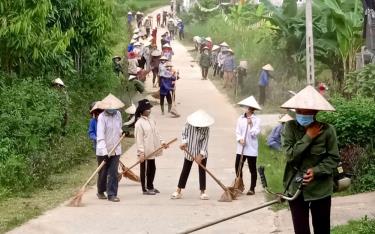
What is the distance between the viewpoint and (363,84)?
13805mm

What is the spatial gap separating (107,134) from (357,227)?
4112 millimetres

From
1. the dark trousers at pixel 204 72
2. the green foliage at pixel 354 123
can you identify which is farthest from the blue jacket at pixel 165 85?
the green foliage at pixel 354 123

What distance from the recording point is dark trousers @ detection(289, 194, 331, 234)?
6852mm

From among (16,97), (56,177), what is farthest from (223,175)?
(16,97)

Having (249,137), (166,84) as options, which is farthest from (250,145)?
(166,84)

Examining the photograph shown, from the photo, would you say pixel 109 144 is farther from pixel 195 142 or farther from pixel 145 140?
pixel 195 142

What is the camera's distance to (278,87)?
2103cm

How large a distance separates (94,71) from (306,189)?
1309cm

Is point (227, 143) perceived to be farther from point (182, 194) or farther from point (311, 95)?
point (311, 95)

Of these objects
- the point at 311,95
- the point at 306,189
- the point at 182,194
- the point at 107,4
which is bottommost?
the point at 182,194

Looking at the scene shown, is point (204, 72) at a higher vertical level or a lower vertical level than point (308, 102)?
lower

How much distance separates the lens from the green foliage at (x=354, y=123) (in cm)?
1092

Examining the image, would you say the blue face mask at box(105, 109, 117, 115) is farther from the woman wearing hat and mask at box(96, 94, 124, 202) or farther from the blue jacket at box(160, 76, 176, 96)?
the blue jacket at box(160, 76, 176, 96)

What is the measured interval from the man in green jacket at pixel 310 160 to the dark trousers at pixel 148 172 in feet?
15.7
